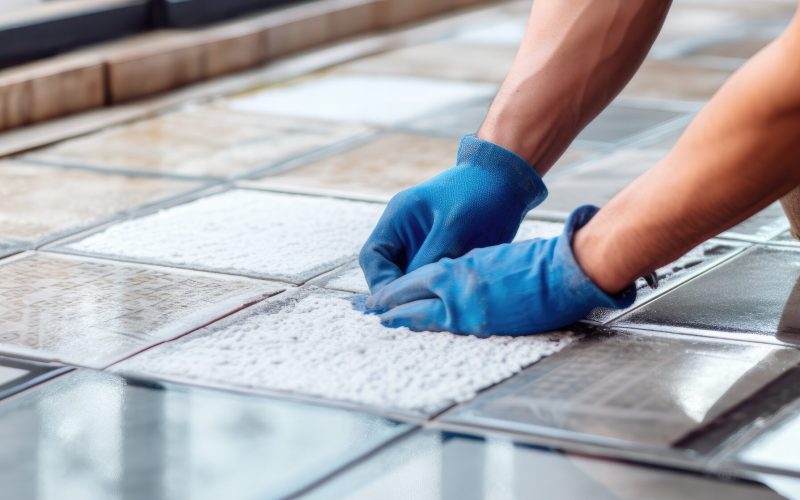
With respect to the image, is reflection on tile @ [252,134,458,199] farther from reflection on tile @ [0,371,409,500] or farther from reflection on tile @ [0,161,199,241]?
reflection on tile @ [0,371,409,500]

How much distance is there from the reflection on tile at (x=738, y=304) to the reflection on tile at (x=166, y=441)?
0.48 m

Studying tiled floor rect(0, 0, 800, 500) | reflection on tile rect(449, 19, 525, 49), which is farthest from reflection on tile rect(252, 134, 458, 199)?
reflection on tile rect(449, 19, 525, 49)

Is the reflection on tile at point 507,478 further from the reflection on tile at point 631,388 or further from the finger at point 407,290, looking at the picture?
the finger at point 407,290

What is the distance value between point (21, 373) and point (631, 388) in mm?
665

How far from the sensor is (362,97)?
3.14m

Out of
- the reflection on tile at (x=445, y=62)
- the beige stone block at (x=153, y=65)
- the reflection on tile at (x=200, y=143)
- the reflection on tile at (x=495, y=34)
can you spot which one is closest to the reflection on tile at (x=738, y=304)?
the reflection on tile at (x=200, y=143)

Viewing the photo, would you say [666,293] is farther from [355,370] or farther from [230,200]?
[230,200]

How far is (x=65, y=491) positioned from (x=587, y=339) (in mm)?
662

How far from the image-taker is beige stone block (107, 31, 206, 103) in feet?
10.2

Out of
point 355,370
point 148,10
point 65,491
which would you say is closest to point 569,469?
point 355,370

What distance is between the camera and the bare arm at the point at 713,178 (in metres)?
1.38

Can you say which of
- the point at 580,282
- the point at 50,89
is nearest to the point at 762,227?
the point at 580,282

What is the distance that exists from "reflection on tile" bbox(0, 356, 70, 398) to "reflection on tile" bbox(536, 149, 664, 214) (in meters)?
0.97

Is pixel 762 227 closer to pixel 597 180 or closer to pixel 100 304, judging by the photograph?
pixel 597 180
